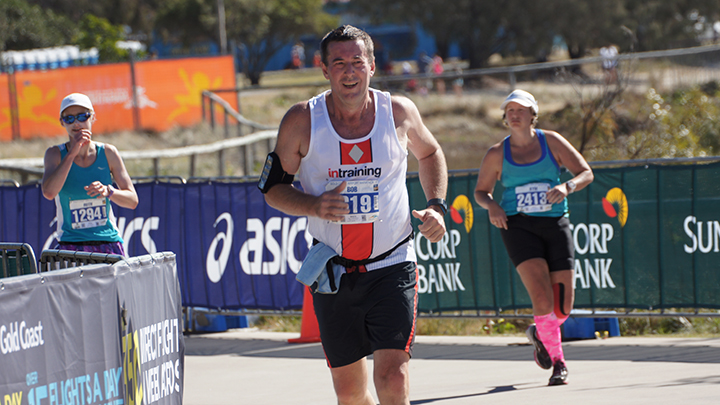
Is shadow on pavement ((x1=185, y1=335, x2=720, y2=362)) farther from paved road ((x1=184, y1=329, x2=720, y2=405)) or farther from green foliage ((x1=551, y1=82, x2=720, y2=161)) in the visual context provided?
green foliage ((x1=551, y1=82, x2=720, y2=161))

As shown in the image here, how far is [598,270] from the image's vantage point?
806cm

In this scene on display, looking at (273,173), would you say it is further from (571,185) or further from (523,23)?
(523,23)

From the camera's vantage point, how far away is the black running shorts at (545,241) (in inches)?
244

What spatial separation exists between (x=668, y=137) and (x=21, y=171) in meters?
9.83

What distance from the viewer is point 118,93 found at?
26.0 meters

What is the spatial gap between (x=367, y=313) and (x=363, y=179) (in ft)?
2.14

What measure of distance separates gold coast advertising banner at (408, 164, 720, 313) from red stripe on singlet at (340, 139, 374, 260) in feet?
14.0

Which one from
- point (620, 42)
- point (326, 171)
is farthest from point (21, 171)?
point (620, 42)

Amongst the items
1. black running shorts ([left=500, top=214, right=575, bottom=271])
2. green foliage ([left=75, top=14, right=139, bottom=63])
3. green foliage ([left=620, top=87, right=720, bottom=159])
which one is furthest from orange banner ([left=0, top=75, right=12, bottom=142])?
black running shorts ([left=500, top=214, right=575, bottom=271])

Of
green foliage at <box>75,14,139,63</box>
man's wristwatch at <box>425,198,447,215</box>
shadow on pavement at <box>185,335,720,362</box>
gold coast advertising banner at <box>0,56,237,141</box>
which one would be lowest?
shadow on pavement at <box>185,335,720,362</box>

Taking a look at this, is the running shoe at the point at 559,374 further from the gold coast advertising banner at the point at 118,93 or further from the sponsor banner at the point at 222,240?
the gold coast advertising banner at the point at 118,93

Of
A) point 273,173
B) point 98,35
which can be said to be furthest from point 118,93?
point 273,173

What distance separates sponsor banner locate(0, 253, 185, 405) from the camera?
3857 mm

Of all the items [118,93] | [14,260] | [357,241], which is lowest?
[14,260]
